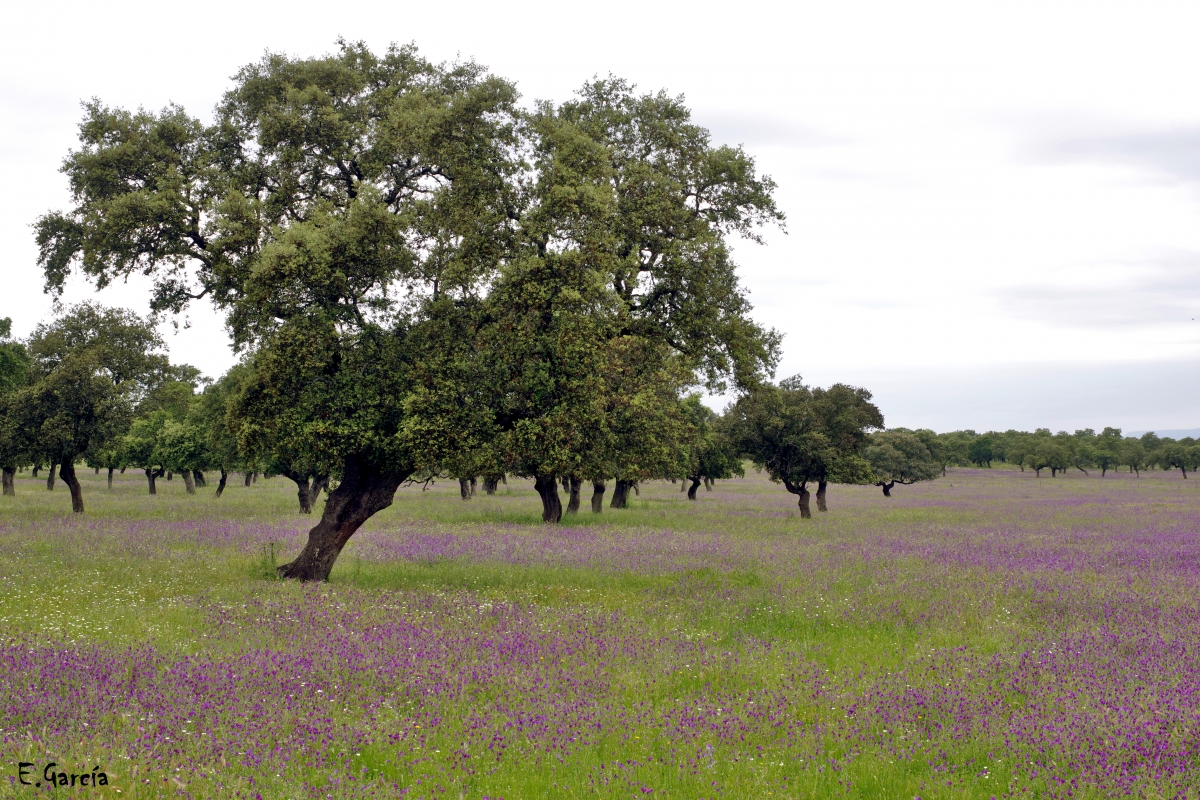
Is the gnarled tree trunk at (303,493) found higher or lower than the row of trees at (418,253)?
lower

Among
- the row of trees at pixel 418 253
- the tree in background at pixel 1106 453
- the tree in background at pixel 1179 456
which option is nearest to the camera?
the row of trees at pixel 418 253

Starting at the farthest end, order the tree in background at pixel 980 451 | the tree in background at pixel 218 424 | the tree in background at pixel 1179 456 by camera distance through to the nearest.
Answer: the tree in background at pixel 980 451
the tree in background at pixel 1179 456
the tree in background at pixel 218 424

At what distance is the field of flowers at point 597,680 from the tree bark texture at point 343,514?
0.96m

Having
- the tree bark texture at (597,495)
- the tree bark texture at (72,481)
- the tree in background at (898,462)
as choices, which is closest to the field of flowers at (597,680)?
the tree bark texture at (72,481)

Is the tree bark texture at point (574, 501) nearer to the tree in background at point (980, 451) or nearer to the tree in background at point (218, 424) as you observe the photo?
the tree in background at point (218, 424)

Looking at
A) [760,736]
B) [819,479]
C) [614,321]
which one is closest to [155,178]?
[614,321]

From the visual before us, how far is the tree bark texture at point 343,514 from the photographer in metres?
16.2

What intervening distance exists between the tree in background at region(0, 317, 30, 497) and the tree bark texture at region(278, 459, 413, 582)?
82.0 feet

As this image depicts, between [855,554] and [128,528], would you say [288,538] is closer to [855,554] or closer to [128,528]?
[128,528]

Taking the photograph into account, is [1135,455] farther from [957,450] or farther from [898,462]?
[898,462]

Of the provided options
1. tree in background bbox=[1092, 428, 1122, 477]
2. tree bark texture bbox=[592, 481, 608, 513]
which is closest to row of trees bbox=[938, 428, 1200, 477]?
tree in background bbox=[1092, 428, 1122, 477]

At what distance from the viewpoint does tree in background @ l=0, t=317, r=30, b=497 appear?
32.2 meters

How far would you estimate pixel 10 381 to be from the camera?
122ft

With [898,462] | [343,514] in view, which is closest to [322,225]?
[343,514]
